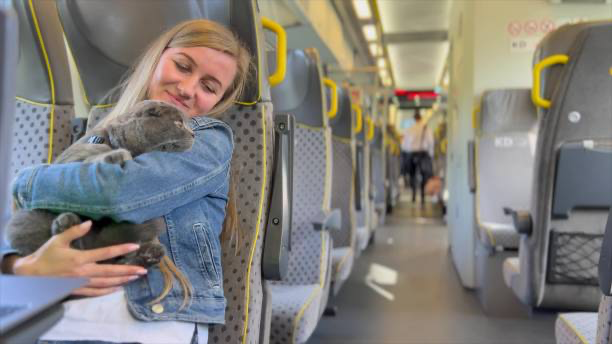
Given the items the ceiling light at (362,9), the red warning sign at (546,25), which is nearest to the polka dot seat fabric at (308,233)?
the red warning sign at (546,25)

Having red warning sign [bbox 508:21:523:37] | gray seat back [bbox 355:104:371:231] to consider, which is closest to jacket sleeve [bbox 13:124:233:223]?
gray seat back [bbox 355:104:371:231]

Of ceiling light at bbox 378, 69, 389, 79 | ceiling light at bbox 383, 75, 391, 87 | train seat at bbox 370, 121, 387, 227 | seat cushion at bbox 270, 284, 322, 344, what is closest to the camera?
seat cushion at bbox 270, 284, 322, 344

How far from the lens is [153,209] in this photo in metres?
0.95

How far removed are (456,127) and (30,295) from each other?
440cm

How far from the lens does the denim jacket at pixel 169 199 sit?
0.90m

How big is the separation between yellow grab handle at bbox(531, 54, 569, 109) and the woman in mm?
1274

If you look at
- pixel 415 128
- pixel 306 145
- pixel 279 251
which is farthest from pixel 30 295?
pixel 415 128

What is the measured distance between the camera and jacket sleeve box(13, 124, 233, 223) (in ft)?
2.94

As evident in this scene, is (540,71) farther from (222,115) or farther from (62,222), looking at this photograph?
(62,222)

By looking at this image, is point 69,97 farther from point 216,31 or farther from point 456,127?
point 456,127

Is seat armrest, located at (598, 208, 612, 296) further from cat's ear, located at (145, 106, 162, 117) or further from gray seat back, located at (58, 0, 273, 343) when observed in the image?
cat's ear, located at (145, 106, 162, 117)

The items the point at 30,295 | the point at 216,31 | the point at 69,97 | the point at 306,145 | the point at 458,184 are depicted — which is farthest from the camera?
the point at 458,184

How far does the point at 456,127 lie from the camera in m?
4.44

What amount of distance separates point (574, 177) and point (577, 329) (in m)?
0.64
